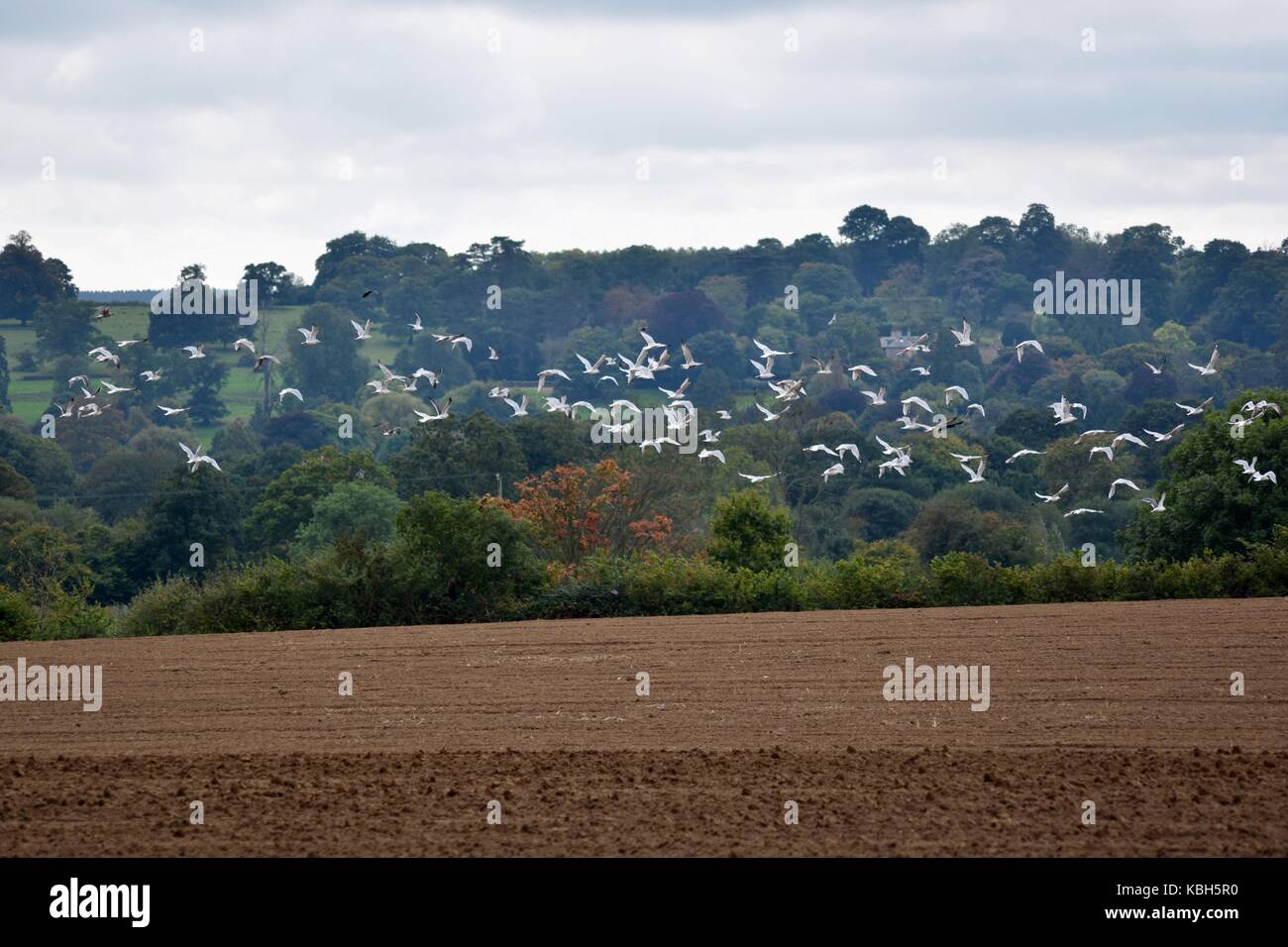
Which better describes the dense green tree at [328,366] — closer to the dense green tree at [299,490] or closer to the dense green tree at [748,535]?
the dense green tree at [299,490]

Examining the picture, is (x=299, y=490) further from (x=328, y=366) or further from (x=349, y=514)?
(x=328, y=366)

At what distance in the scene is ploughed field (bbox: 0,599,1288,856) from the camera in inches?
717

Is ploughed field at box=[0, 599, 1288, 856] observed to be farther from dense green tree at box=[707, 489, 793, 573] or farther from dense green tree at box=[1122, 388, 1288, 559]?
dense green tree at box=[1122, 388, 1288, 559]

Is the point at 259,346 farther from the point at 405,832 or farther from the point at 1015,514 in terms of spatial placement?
the point at 405,832

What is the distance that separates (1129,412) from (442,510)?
209ft

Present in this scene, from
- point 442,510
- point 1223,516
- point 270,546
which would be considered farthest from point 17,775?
point 270,546

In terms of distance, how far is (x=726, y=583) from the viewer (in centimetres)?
4091

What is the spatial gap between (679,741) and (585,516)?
37.9 metres

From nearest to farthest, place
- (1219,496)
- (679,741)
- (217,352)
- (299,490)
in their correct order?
(679,741)
(1219,496)
(299,490)
(217,352)

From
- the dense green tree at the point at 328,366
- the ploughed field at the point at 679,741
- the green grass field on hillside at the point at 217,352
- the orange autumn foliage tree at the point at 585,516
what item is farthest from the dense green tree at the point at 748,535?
the dense green tree at the point at 328,366

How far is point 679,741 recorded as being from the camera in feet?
79.1

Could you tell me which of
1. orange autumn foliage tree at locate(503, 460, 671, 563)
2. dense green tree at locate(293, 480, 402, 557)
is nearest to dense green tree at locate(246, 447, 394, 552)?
dense green tree at locate(293, 480, 402, 557)

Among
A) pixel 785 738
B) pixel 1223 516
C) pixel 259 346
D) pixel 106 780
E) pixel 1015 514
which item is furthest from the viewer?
pixel 259 346

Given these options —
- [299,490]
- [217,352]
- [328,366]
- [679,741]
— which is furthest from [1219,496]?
[217,352]
